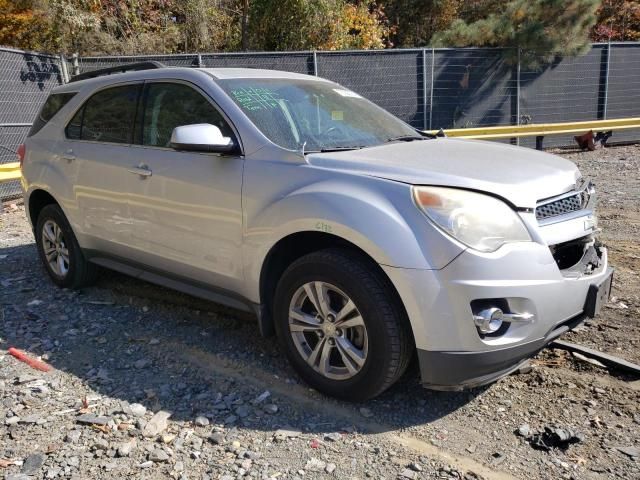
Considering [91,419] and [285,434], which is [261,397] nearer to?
[285,434]

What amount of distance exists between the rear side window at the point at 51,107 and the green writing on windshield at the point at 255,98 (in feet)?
6.37

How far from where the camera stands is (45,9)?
1348 cm

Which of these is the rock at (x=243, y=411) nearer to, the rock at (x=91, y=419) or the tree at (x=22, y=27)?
the rock at (x=91, y=419)

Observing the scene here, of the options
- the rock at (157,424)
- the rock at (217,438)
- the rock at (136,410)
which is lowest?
the rock at (217,438)

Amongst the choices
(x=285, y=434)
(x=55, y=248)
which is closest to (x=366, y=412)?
(x=285, y=434)

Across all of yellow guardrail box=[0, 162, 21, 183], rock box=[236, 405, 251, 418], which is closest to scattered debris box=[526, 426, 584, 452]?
rock box=[236, 405, 251, 418]

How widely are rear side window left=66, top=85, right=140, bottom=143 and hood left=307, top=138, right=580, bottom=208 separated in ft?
5.76

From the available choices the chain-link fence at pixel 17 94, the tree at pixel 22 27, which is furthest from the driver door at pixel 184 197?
the tree at pixel 22 27

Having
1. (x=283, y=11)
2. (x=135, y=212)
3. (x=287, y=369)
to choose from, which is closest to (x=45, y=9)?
(x=283, y=11)

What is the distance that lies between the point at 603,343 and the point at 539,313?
1.36 meters

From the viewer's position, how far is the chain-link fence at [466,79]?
11453 mm

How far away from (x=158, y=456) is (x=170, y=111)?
7.61 feet

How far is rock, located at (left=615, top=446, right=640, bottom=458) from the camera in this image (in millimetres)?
2787

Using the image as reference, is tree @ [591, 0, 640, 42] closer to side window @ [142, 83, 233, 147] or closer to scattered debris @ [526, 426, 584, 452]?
side window @ [142, 83, 233, 147]
